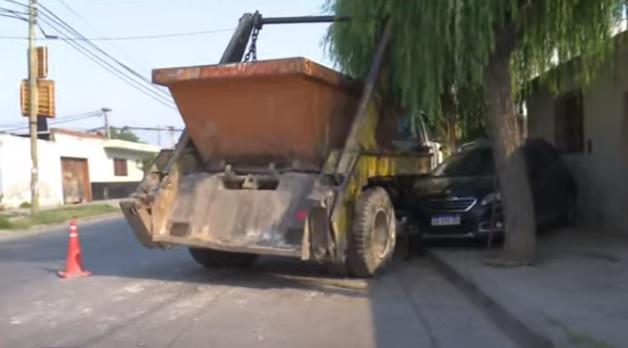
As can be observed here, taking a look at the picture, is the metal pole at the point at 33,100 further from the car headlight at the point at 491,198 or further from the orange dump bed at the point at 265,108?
the car headlight at the point at 491,198

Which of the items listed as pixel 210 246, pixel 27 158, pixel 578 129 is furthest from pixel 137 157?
pixel 210 246

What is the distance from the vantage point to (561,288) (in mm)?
8516

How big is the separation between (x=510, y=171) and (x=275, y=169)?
10.5 ft

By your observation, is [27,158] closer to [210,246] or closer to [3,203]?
[3,203]

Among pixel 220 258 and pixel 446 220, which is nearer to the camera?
pixel 220 258

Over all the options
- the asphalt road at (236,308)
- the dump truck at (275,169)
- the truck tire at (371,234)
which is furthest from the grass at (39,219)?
the truck tire at (371,234)

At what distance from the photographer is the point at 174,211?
10.4 metres

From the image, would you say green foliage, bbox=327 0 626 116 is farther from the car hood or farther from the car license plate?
the car license plate

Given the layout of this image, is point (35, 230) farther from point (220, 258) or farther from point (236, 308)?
point (236, 308)

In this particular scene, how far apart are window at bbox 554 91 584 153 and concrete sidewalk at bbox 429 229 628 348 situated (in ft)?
11.2

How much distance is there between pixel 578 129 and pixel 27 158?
28574mm

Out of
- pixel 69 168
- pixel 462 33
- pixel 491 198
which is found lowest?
pixel 491 198

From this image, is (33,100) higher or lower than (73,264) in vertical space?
higher

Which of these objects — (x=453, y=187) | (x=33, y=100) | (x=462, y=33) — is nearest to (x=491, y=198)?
(x=453, y=187)
